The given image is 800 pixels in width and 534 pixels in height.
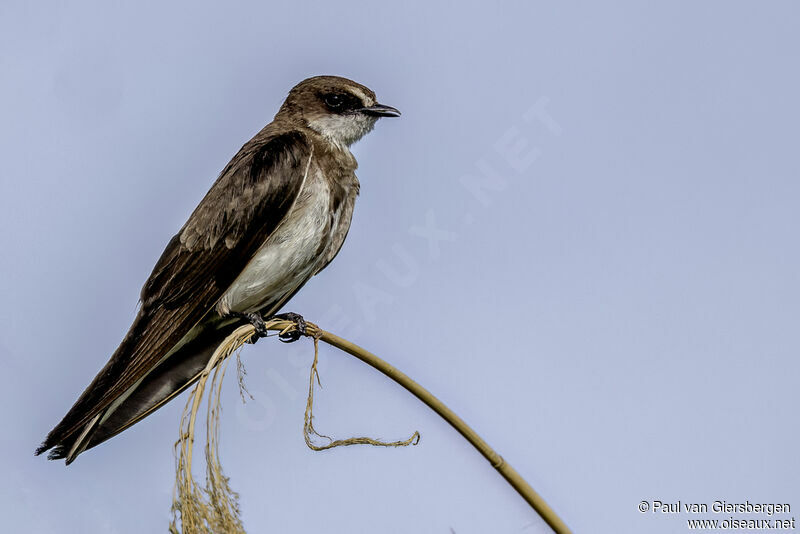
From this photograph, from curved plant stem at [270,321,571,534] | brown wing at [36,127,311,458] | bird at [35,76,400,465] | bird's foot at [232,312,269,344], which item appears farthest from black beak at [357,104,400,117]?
curved plant stem at [270,321,571,534]

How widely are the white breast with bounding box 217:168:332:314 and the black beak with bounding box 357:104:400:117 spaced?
2.90 feet

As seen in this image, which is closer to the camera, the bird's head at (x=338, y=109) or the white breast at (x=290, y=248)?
the white breast at (x=290, y=248)

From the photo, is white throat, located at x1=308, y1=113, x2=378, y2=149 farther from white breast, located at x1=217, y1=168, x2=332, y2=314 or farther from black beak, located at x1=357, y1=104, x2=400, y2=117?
white breast, located at x1=217, y1=168, x2=332, y2=314

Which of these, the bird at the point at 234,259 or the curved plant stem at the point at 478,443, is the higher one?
the bird at the point at 234,259

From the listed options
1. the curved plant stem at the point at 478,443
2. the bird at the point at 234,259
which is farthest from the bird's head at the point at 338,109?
the curved plant stem at the point at 478,443

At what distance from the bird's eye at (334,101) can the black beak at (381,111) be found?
8.5 inches

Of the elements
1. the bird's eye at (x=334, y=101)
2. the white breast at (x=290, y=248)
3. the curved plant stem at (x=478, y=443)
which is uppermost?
the bird's eye at (x=334, y=101)

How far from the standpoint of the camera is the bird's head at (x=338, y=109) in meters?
7.32

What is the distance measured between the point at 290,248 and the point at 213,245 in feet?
1.85

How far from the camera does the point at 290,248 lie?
6.49m

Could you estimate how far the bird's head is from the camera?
7.32 m

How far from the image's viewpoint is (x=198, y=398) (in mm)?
3723

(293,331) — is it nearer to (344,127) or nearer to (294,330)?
(294,330)

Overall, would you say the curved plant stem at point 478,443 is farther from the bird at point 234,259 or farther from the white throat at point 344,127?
the white throat at point 344,127
